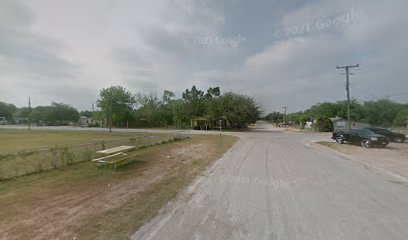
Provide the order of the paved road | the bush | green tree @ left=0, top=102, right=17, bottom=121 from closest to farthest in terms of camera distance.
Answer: the paved road, the bush, green tree @ left=0, top=102, right=17, bottom=121

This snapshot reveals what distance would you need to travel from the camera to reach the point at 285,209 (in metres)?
5.11

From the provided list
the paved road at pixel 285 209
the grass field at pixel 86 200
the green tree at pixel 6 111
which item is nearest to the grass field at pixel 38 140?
the grass field at pixel 86 200

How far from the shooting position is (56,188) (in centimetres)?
665

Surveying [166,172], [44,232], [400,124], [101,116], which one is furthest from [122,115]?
[400,124]

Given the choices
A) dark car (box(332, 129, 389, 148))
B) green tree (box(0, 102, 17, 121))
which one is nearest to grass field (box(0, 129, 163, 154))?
dark car (box(332, 129, 389, 148))

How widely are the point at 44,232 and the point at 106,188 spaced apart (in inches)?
104

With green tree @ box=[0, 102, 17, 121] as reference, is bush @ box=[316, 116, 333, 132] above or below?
below

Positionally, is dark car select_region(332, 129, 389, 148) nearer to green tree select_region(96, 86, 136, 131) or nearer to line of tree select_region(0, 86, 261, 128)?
line of tree select_region(0, 86, 261, 128)

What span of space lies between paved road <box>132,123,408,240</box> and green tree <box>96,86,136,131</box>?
56726 mm

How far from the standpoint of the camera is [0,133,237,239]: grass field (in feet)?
13.3

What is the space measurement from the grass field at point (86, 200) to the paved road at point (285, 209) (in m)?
0.54

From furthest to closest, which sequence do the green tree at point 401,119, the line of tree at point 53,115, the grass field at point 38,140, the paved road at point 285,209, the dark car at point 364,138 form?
the line of tree at point 53,115 → the green tree at point 401,119 → the dark car at point 364,138 → the grass field at point 38,140 → the paved road at point 285,209

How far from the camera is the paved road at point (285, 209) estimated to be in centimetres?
399

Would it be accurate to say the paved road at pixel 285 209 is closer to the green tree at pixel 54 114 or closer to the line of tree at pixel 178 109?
the line of tree at pixel 178 109
